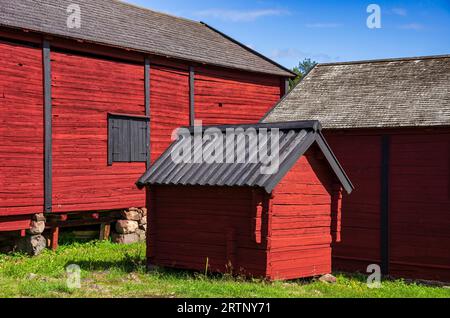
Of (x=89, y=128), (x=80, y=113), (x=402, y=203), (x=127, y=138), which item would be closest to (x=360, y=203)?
(x=402, y=203)

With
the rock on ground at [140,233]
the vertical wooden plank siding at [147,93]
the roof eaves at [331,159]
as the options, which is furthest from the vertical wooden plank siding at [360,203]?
the rock on ground at [140,233]

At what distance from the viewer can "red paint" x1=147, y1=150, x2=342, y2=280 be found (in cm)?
1316

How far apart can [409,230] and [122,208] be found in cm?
832

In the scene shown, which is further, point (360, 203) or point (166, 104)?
point (166, 104)

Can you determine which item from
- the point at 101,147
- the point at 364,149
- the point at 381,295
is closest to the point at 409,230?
the point at 364,149

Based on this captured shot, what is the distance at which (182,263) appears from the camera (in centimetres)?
1437

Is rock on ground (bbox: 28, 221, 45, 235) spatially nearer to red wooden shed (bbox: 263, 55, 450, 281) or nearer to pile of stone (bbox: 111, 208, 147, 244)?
pile of stone (bbox: 111, 208, 147, 244)

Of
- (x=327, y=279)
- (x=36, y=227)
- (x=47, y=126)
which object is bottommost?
(x=327, y=279)

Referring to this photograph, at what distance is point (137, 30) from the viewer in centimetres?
2267

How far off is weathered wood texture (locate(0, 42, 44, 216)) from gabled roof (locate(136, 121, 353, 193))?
185 inches

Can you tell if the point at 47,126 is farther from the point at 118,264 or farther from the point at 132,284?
the point at 132,284

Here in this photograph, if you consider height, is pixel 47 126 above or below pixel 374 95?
below

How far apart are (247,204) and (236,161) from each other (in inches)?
36.1
